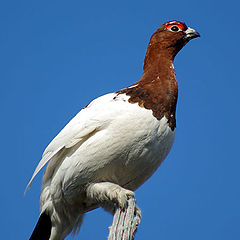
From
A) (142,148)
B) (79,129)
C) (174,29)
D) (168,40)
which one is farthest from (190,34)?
(79,129)

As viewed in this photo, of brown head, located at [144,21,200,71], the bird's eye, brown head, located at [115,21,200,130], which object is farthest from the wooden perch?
the bird's eye

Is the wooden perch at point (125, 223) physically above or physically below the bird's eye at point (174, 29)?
below

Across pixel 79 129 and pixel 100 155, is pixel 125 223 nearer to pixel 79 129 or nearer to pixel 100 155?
pixel 100 155

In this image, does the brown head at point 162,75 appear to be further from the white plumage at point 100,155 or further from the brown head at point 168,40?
the white plumage at point 100,155

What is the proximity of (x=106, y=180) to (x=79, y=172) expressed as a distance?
0.27 m

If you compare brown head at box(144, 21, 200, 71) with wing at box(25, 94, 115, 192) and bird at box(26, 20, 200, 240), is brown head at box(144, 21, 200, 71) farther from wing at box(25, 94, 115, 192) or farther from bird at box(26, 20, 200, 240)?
wing at box(25, 94, 115, 192)

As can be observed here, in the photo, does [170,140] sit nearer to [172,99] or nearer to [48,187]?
[172,99]

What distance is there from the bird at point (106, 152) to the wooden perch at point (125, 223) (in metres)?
0.15

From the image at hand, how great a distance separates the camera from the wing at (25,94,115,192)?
3883 mm

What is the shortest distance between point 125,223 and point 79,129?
1.15m

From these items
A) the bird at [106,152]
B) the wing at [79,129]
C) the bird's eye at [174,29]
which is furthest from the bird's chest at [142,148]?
the bird's eye at [174,29]

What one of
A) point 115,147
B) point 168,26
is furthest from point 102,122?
point 168,26

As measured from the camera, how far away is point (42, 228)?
13.7 ft

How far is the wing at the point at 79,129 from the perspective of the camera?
3883 millimetres
